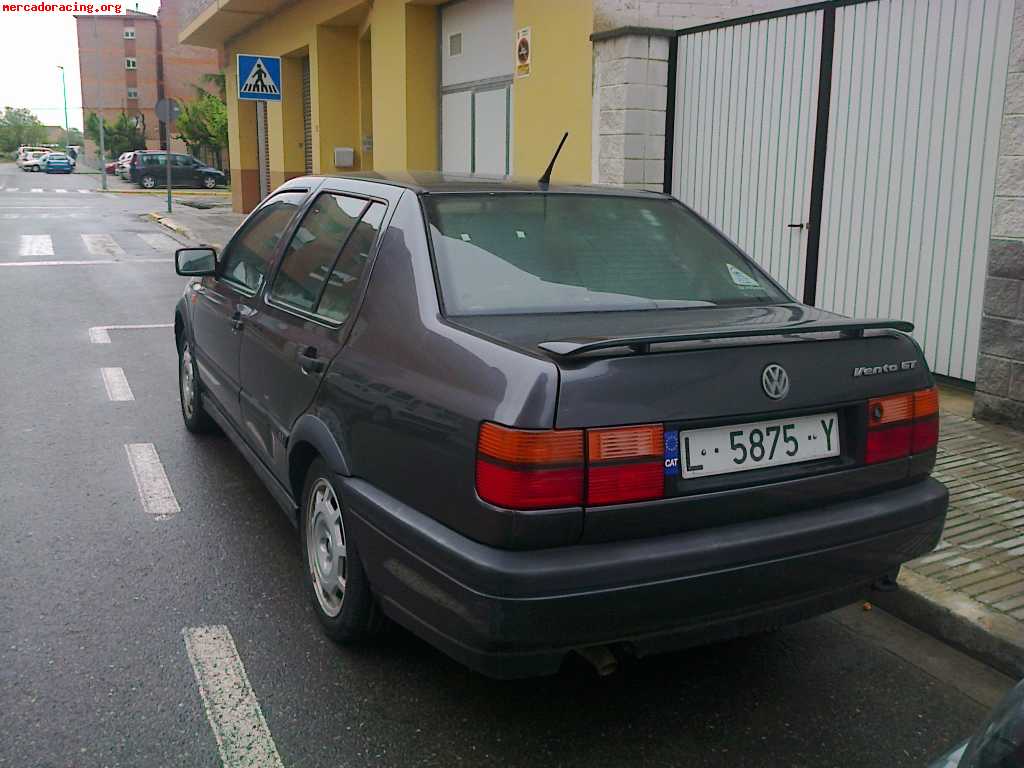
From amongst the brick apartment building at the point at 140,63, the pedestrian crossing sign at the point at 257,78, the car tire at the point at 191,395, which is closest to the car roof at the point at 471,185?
the car tire at the point at 191,395

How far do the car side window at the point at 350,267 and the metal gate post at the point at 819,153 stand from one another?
16.0ft

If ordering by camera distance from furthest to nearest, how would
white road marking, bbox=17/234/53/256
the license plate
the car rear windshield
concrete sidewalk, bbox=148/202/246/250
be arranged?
concrete sidewalk, bbox=148/202/246/250 < white road marking, bbox=17/234/53/256 < the car rear windshield < the license plate

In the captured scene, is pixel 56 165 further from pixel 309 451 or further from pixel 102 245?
pixel 309 451

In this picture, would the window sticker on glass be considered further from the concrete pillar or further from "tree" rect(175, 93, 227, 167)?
"tree" rect(175, 93, 227, 167)

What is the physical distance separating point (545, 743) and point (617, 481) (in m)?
0.87

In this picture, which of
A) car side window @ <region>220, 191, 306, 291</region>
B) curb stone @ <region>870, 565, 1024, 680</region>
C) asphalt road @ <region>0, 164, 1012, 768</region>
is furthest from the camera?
car side window @ <region>220, 191, 306, 291</region>

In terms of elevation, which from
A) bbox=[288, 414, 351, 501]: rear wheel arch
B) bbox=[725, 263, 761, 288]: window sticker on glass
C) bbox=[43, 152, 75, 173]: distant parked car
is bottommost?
bbox=[288, 414, 351, 501]: rear wheel arch

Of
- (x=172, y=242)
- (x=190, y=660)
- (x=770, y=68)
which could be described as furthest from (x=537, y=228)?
(x=172, y=242)

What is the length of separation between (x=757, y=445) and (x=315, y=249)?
1.99m

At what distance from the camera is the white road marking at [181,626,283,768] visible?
2814 mm

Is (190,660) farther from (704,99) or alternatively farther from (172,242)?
(172,242)

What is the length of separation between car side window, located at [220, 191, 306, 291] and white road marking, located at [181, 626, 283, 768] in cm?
159

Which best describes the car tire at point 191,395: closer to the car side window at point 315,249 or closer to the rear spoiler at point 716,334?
the car side window at point 315,249

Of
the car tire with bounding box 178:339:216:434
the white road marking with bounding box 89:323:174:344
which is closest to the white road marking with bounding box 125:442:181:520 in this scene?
the car tire with bounding box 178:339:216:434
